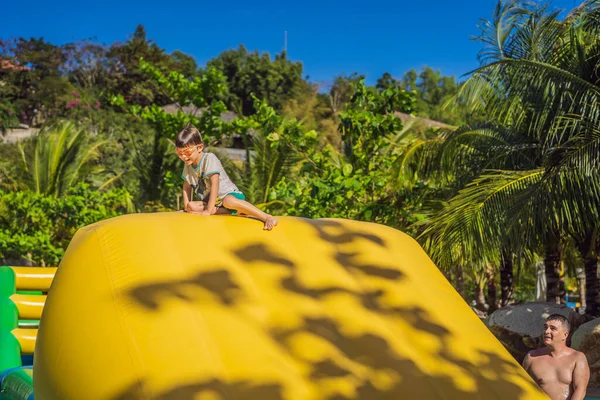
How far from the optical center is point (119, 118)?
30.6 metres

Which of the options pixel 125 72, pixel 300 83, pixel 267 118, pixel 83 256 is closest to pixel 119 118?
pixel 125 72

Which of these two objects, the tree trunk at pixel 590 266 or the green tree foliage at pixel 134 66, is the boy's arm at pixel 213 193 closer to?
the tree trunk at pixel 590 266

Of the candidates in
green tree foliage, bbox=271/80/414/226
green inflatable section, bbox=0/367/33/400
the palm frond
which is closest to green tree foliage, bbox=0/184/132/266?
green tree foliage, bbox=271/80/414/226

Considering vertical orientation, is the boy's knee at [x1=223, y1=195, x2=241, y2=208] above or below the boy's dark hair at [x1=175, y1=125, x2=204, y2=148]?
below

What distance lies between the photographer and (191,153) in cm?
437

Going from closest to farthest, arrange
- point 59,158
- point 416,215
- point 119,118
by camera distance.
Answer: point 416,215, point 59,158, point 119,118

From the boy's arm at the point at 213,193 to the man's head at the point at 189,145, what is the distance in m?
0.19

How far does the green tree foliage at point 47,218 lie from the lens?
40.8 ft

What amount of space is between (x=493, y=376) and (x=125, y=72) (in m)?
40.5

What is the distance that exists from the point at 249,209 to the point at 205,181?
0.44 metres

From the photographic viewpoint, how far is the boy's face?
14.3 ft

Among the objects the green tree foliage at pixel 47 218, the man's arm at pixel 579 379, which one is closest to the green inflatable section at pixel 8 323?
the man's arm at pixel 579 379

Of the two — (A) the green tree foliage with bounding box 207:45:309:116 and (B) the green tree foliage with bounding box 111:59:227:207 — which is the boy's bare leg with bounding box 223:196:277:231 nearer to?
(B) the green tree foliage with bounding box 111:59:227:207

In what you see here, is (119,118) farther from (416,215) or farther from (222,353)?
(222,353)
